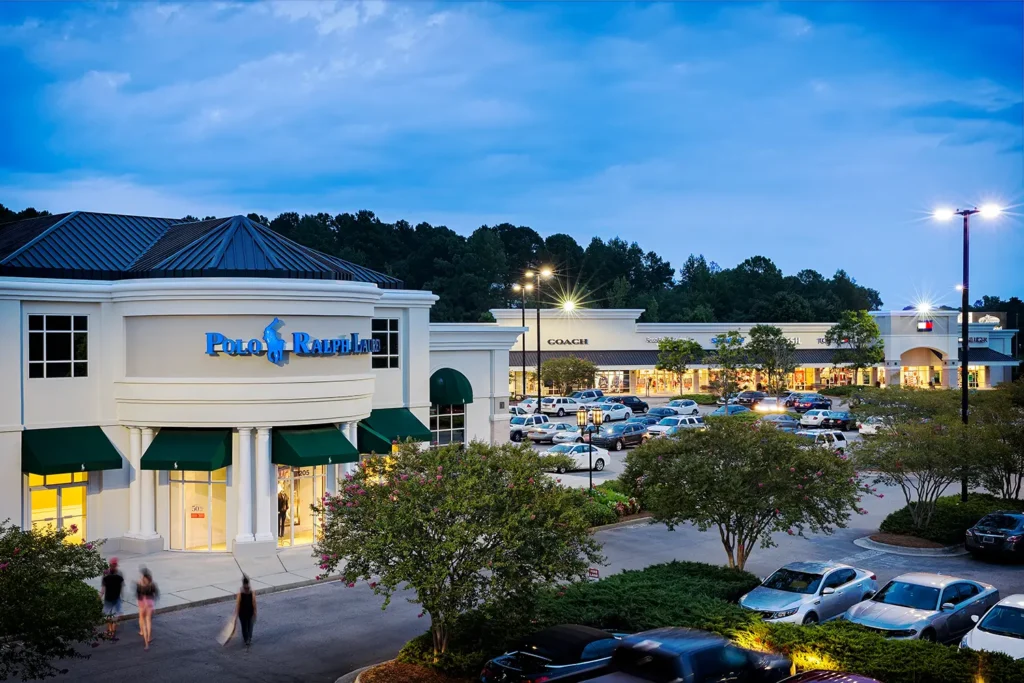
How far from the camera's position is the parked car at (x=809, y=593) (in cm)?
2012

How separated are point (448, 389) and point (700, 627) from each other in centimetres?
2017

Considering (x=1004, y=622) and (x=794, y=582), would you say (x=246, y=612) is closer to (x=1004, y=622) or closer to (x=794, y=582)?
(x=794, y=582)

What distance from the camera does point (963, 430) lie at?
94.6ft

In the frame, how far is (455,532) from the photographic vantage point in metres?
15.7

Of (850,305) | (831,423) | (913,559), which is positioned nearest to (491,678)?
(913,559)

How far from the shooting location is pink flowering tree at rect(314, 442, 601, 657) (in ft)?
52.1

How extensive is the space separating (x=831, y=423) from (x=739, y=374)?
2044 cm

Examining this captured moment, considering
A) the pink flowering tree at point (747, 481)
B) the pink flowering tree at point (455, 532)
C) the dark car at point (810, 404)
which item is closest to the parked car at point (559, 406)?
the dark car at point (810, 404)

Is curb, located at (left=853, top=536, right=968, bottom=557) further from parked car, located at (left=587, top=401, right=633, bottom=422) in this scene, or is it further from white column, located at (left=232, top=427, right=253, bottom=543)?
parked car, located at (left=587, top=401, right=633, bottom=422)

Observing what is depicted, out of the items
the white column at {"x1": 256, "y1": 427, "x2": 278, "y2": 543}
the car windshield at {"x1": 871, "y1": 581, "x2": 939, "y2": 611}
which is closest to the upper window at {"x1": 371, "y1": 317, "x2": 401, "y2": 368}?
the white column at {"x1": 256, "y1": 427, "x2": 278, "y2": 543}

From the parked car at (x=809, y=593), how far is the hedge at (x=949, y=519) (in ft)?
25.3

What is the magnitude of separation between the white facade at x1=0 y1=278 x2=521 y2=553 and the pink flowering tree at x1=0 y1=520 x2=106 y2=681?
13.6 metres

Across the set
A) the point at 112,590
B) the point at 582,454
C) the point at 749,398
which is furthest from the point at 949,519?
the point at 749,398

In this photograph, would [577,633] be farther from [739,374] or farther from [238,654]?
[739,374]
